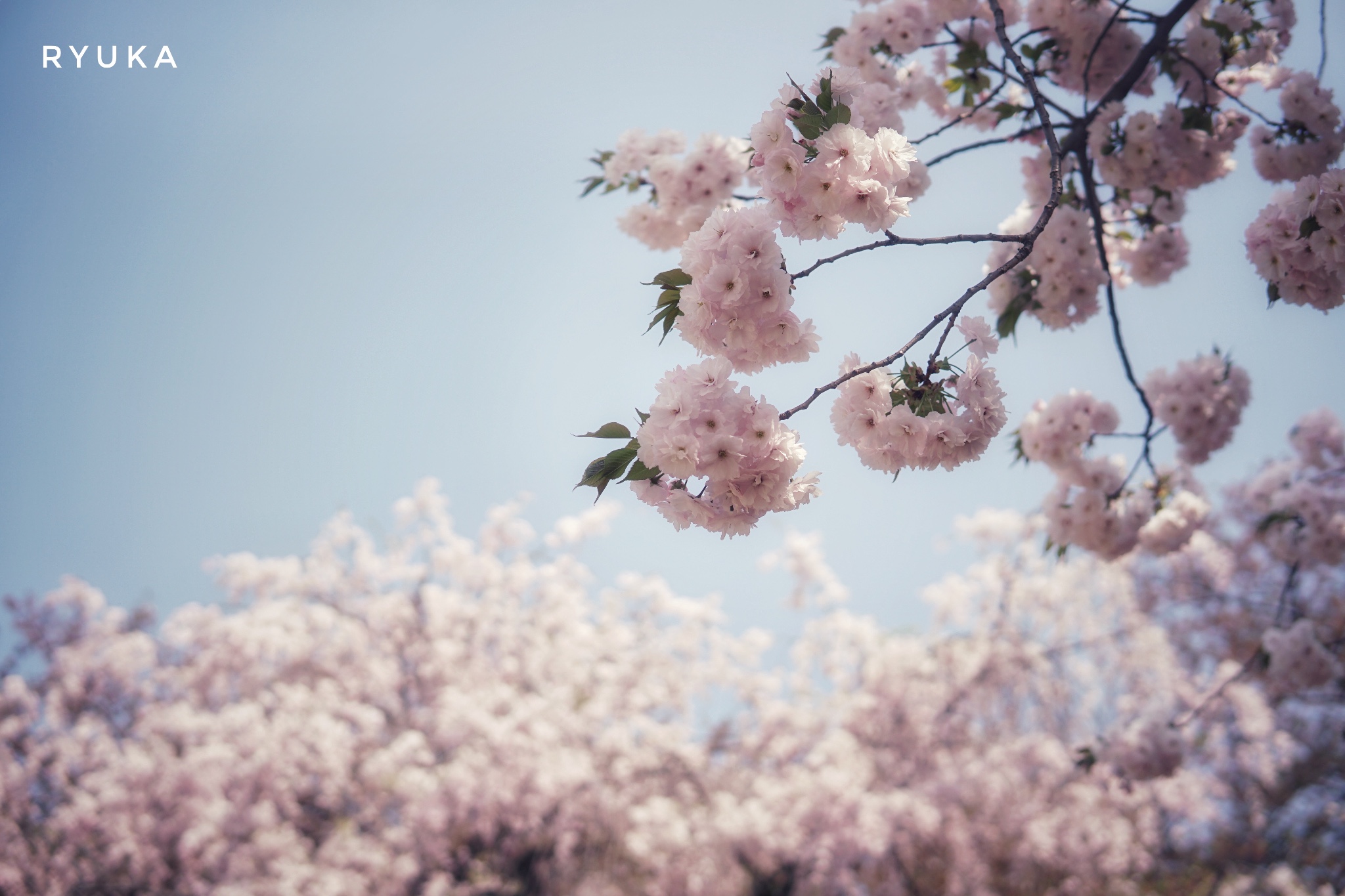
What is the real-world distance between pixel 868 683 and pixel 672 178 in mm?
9783

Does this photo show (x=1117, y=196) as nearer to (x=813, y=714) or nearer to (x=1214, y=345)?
(x=1214, y=345)

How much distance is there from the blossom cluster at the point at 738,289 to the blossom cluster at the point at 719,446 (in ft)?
0.38

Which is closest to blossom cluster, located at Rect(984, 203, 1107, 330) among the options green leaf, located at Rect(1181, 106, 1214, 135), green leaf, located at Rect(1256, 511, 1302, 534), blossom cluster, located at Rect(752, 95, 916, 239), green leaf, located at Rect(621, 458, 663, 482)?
green leaf, located at Rect(1181, 106, 1214, 135)

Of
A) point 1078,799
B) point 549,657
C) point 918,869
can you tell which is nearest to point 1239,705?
point 1078,799

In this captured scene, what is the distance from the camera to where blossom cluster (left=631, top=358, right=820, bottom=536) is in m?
1.60

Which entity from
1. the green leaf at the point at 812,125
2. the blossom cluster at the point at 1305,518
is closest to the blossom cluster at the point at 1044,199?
the green leaf at the point at 812,125

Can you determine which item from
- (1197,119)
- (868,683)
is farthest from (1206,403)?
(868,683)

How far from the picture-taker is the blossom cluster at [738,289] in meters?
1.67

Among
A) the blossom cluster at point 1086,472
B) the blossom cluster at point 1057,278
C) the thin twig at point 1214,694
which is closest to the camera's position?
the blossom cluster at point 1057,278

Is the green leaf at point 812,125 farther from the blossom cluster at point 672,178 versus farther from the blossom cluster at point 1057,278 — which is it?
the blossom cluster at point 1057,278

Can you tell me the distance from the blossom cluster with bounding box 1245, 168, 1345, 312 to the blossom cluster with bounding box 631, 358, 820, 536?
2.09 m

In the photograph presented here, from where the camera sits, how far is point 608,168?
12.3 ft

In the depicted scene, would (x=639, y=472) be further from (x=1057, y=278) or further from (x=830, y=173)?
(x=1057, y=278)

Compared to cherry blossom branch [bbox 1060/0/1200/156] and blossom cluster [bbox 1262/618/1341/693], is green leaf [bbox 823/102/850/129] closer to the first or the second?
cherry blossom branch [bbox 1060/0/1200/156]
